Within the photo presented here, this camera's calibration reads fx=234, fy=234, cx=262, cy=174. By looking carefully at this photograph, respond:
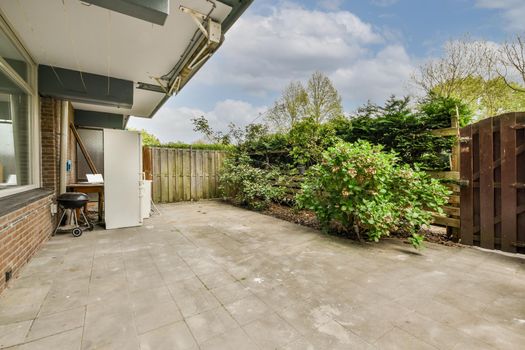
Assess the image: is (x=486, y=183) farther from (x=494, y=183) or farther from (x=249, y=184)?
(x=249, y=184)

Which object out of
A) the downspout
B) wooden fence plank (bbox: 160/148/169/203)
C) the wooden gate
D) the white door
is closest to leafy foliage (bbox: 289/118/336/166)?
the wooden gate

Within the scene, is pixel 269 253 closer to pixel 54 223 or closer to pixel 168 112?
pixel 54 223

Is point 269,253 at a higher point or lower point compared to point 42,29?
lower

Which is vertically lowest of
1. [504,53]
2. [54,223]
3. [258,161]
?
[54,223]

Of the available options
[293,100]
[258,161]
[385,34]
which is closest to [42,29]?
[258,161]

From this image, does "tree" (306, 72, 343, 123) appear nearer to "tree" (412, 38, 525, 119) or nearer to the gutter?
"tree" (412, 38, 525, 119)

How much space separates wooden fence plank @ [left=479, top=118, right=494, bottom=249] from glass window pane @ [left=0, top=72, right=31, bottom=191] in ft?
19.3

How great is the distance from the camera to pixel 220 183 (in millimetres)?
8062

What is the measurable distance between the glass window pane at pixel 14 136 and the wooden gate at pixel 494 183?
583 centimetres

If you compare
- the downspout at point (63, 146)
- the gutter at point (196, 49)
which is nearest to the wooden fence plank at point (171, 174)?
the gutter at point (196, 49)

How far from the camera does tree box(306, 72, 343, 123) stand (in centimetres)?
1243

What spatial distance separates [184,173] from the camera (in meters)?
7.57

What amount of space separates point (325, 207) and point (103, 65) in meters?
4.42

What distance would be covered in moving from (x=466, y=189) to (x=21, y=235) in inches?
220
